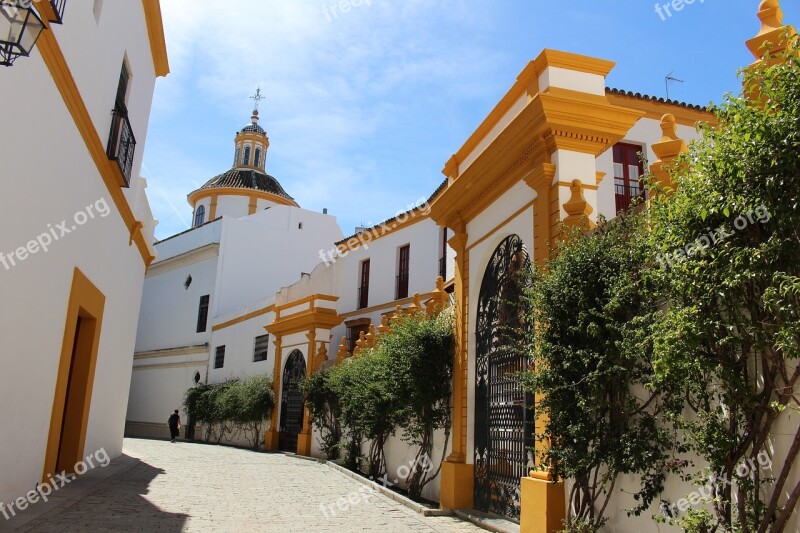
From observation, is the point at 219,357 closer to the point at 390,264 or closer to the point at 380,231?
the point at 390,264

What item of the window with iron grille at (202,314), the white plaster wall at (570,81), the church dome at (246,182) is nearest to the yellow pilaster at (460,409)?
the white plaster wall at (570,81)

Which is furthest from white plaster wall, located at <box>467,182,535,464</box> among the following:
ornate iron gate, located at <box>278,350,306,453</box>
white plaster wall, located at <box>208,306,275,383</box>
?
white plaster wall, located at <box>208,306,275,383</box>

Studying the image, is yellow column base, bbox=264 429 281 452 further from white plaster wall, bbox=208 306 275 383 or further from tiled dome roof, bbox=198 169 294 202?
tiled dome roof, bbox=198 169 294 202

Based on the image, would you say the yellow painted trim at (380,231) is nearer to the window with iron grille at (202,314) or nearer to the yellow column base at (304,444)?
the window with iron grille at (202,314)

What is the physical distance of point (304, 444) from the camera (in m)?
18.0

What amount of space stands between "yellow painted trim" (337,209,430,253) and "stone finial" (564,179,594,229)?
13.8 m

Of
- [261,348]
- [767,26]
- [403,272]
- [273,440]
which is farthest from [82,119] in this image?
[403,272]

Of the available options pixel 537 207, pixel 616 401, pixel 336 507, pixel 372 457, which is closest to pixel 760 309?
pixel 616 401

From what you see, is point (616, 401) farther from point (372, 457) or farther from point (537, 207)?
point (372, 457)

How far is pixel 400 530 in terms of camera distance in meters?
7.48

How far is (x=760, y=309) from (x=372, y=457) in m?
9.99

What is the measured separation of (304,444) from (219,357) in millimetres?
9191

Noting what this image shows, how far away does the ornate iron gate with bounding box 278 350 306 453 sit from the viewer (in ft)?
62.3

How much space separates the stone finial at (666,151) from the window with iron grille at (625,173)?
23.4 feet
